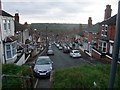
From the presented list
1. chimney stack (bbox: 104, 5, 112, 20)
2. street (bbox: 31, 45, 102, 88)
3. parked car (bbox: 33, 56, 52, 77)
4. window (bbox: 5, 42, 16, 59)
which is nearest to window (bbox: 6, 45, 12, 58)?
window (bbox: 5, 42, 16, 59)

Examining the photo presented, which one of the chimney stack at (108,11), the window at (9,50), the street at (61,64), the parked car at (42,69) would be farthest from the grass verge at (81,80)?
the chimney stack at (108,11)

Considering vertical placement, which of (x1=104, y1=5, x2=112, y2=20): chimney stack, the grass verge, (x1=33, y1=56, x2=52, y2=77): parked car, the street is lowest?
the street

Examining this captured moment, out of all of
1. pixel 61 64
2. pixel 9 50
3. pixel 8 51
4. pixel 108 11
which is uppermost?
pixel 108 11

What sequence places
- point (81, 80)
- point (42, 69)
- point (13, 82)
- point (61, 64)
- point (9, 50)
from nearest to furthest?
point (13, 82), point (81, 80), point (42, 69), point (9, 50), point (61, 64)

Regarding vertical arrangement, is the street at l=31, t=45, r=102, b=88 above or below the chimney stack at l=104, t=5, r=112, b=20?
below

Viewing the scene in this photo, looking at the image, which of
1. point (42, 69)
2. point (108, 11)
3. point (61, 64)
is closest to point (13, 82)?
point (42, 69)

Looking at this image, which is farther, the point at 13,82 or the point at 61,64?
the point at 61,64

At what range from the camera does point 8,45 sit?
70.6ft

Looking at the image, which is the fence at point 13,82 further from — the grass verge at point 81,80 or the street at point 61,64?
the street at point 61,64

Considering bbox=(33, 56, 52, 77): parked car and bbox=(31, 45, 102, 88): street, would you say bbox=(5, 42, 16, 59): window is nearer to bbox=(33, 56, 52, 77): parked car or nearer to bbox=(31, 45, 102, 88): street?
bbox=(31, 45, 102, 88): street

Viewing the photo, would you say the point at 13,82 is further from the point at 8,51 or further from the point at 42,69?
the point at 8,51

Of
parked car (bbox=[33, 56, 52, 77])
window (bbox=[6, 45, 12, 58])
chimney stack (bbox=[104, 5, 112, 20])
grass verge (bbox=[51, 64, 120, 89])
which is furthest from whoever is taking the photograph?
chimney stack (bbox=[104, 5, 112, 20])

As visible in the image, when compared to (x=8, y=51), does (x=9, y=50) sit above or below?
above

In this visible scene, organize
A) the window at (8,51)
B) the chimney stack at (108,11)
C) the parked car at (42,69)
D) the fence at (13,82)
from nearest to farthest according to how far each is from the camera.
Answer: the fence at (13,82)
the parked car at (42,69)
the window at (8,51)
the chimney stack at (108,11)
